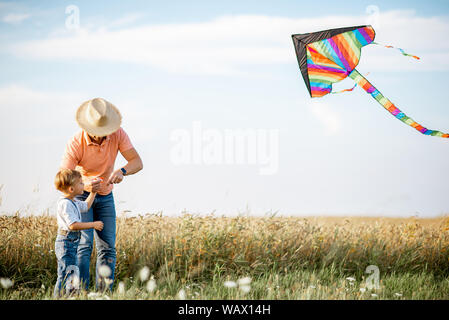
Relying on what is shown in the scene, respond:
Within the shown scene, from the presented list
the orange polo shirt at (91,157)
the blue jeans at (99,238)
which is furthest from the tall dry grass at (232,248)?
the orange polo shirt at (91,157)

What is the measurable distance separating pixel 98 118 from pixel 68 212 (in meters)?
0.99

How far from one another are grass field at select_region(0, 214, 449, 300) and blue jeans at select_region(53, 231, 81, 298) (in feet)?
1.29

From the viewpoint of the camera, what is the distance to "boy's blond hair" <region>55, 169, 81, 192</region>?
4.39 metres

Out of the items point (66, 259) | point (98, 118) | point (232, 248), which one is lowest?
point (232, 248)

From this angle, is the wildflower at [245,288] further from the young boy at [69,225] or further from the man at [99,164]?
the young boy at [69,225]

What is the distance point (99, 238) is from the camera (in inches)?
190

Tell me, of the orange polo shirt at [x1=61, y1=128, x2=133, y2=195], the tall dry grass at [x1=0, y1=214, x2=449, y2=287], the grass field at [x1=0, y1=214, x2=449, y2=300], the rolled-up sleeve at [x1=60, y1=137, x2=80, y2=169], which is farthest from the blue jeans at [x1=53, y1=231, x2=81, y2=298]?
the tall dry grass at [x1=0, y1=214, x2=449, y2=287]

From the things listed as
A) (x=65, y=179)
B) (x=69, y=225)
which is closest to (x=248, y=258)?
(x=69, y=225)

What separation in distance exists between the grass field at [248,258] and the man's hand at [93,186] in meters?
1.05

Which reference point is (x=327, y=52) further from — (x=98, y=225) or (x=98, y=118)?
(x=98, y=225)

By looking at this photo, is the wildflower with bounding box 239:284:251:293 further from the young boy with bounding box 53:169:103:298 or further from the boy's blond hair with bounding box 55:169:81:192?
the boy's blond hair with bounding box 55:169:81:192

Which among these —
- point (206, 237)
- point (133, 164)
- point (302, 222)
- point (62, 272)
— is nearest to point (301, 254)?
point (302, 222)

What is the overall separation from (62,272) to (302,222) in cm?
363

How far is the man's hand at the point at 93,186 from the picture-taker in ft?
14.9
